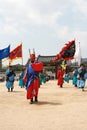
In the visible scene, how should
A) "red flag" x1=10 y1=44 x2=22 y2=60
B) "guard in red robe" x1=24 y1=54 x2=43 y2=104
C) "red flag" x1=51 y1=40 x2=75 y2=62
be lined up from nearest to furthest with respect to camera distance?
"guard in red robe" x1=24 y1=54 x2=43 y2=104
"red flag" x1=10 y1=44 x2=22 y2=60
"red flag" x1=51 y1=40 x2=75 y2=62

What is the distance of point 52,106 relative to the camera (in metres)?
14.0

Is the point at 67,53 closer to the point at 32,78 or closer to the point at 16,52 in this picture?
the point at 16,52

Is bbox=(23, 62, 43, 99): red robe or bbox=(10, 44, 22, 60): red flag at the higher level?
bbox=(10, 44, 22, 60): red flag

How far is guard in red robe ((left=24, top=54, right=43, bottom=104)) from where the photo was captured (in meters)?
15.5

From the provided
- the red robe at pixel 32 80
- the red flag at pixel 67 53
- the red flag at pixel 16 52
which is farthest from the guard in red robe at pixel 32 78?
the red flag at pixel 67 53

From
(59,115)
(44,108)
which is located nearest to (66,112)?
(59,115)

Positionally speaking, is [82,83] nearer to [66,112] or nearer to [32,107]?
[32,107]

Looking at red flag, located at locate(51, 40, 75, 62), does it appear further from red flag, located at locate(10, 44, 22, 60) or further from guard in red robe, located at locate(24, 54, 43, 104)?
guard in red robe, located at locate(24, 54, 43, 104)

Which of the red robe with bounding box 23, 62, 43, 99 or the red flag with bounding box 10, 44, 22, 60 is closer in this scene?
the red robe with bounding box 23, 62, 43, 99

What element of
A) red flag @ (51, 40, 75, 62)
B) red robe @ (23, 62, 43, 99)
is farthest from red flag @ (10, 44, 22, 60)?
red robe @ (23, 62, 43, 99)

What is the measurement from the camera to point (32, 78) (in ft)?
51.5

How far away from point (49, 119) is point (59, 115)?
727 mm

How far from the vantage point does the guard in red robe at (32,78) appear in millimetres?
15461

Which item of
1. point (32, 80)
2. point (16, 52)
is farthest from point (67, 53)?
point (32, 80)
